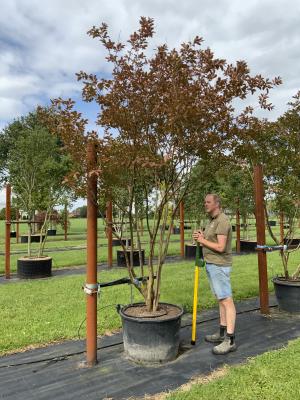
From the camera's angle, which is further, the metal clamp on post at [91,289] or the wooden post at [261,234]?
the wooden post at [261,234]

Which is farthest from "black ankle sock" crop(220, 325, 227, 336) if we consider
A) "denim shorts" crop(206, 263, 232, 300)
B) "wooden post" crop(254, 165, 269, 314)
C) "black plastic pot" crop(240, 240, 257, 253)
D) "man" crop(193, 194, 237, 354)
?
"black plastic pot" crop(240, 240, 257, 253)

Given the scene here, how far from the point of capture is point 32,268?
1006 cm

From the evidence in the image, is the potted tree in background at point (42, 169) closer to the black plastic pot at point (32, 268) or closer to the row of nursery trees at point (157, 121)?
the black plastic pot at point (32, 268)

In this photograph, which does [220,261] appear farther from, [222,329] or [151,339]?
[151,339]

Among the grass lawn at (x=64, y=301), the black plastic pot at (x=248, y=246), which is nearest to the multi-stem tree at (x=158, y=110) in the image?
the grass lawn at (x=64, y=301)

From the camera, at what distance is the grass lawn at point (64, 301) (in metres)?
5.20

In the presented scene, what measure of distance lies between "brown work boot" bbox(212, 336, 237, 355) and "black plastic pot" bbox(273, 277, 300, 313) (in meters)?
1.96

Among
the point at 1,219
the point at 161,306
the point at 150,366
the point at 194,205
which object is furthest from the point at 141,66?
the point at 1,219

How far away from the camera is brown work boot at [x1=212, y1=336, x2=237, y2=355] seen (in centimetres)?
446

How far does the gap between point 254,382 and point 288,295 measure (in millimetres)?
2830

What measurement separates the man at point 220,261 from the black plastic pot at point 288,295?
1784 mm

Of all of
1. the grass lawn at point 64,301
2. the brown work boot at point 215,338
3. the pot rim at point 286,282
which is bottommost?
the brown work boot at point 215,338

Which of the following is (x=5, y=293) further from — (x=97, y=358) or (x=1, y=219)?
(x=1, y=219)

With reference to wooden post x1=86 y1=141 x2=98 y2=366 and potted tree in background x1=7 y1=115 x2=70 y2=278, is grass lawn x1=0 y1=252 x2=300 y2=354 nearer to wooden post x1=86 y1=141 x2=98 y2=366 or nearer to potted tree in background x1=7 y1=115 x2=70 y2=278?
wooden post x1=86 y1=141 x2=98 y2=366
